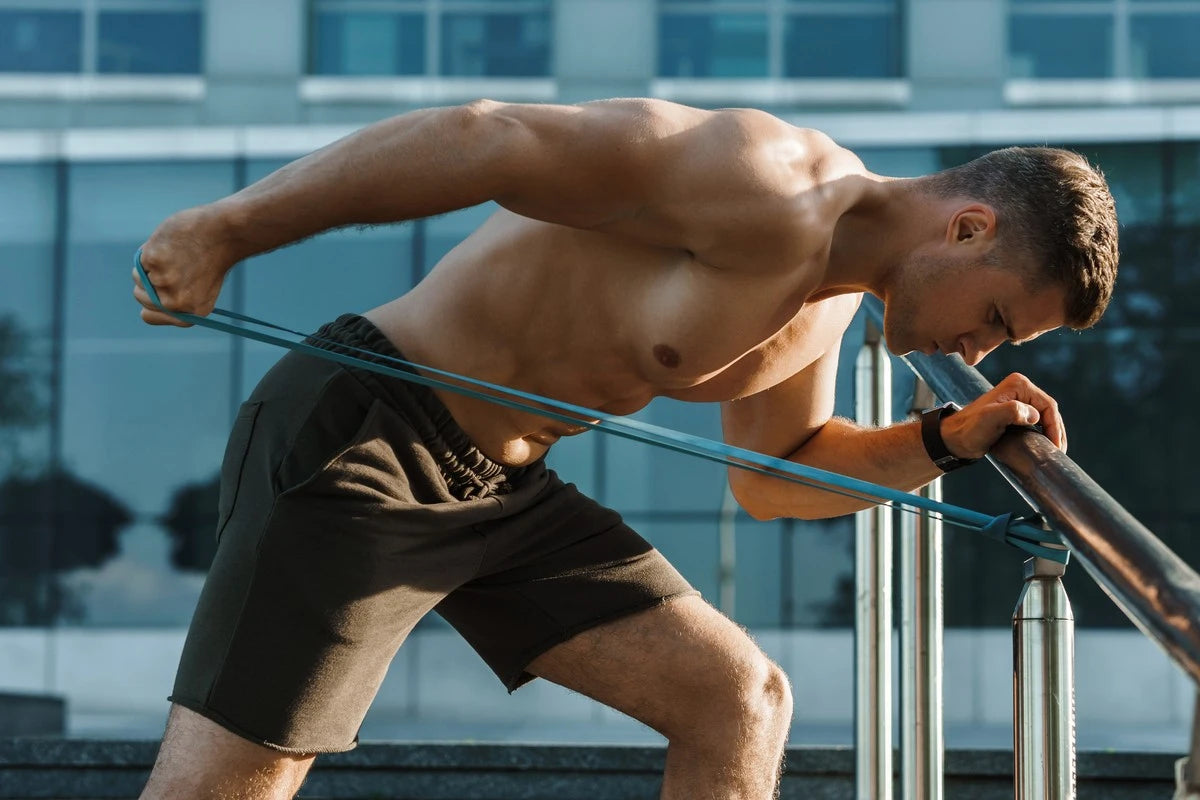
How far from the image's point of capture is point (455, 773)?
3.16 metres

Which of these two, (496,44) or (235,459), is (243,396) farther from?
(235,459)

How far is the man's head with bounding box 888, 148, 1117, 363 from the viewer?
6.09ft

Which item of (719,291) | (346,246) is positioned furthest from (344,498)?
(346,246)

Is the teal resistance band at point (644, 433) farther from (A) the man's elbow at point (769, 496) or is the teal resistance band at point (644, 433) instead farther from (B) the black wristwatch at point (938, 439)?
(A) the man's elbow at point (769, 496)

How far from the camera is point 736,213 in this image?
1807mm

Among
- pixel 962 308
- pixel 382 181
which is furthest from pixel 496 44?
pixel 382 181

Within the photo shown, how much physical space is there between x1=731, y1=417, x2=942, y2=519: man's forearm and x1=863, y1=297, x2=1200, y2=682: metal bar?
36 centimetres

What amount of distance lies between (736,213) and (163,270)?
2.15ft

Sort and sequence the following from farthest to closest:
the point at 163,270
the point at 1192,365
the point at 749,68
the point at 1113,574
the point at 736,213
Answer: the point at 749,68, the point at 1192,365, the point at 736,213, the point at 163,270, the point at 1113,574

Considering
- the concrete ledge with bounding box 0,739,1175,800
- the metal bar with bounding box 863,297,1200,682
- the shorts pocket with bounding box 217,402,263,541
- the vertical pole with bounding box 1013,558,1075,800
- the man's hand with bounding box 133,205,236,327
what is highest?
the man's hand with bounding box 133,205,236,327

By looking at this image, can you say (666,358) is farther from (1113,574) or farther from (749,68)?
(749,68)

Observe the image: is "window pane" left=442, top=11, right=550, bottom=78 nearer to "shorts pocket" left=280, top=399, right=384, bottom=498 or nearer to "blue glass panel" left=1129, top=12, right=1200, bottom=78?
"blue glass panel" left=1129, top=12, right=1200, bottom=78

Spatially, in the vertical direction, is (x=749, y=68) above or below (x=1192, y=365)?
above

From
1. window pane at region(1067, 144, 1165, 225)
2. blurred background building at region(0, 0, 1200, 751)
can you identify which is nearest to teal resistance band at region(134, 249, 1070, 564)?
blurred background building at region(0, 0, 1200, 751)
